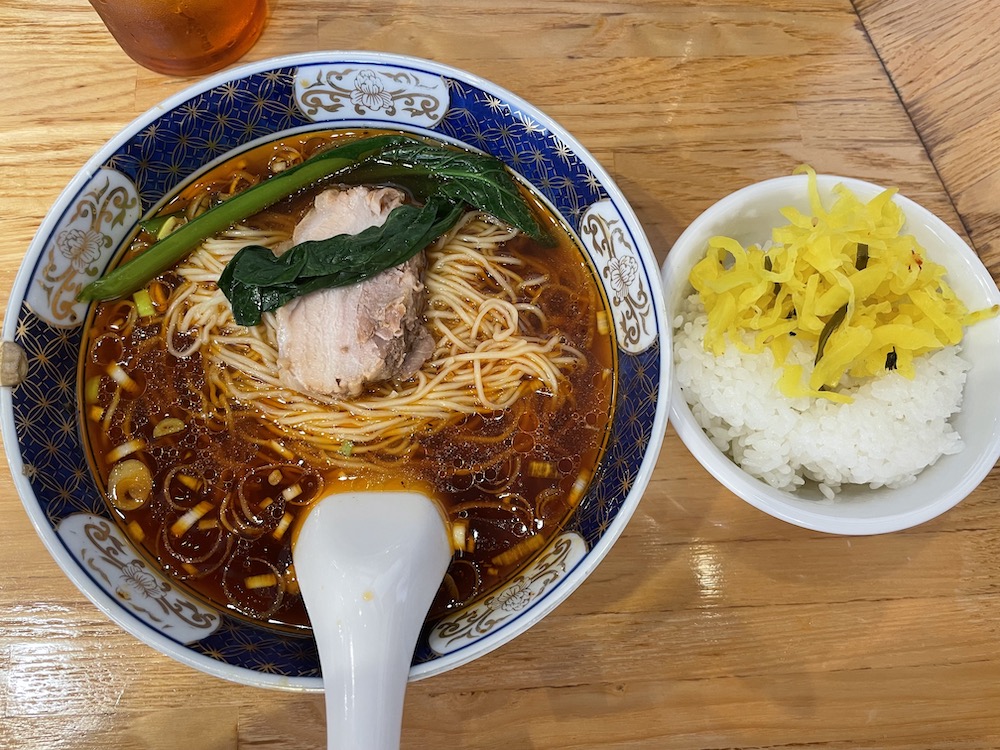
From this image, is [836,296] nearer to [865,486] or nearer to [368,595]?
[865,486]

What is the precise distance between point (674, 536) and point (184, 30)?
1.46m

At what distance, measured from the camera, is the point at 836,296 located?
1166mm

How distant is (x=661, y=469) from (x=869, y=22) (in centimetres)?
122

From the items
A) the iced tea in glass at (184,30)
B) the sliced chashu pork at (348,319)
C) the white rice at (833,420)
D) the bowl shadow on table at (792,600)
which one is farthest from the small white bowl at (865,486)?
the iced tea in glass at (184,30)

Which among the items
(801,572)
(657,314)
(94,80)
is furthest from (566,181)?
(94,80)

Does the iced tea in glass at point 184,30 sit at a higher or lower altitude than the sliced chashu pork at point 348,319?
higher

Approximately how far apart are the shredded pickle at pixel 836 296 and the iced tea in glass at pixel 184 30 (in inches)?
44.4

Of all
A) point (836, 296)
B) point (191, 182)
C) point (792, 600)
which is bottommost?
point (792, 600)

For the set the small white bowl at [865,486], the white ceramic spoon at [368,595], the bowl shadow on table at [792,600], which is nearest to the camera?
the white ceramic spoon at [368,595]

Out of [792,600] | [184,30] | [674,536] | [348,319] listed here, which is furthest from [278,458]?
[792,600]

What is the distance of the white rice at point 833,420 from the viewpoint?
3.97 ft

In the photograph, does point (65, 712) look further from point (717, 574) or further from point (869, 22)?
point (869, 22)

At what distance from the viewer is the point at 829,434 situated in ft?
3.99

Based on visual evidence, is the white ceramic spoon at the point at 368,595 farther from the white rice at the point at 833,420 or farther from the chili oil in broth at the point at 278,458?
the white rice at the point at 833,420
